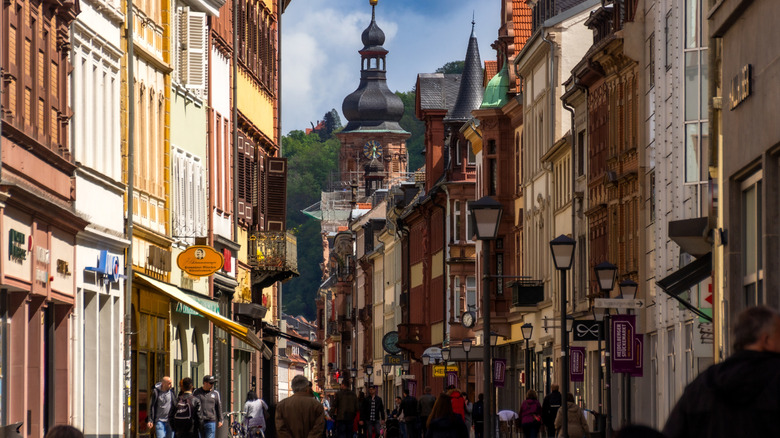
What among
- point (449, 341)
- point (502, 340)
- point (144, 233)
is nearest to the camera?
point (144, 233)

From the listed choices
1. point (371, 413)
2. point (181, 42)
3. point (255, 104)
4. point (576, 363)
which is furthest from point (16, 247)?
point (255, 104)

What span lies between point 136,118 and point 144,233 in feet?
5.98

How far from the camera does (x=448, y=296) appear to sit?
7275 cm

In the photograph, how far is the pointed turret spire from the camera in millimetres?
74125

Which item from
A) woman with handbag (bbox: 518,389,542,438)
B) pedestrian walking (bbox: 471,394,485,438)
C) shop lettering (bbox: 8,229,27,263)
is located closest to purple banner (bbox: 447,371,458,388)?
pedestrian walking (bbox: 471,394,485,438)

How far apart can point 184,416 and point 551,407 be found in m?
9.03

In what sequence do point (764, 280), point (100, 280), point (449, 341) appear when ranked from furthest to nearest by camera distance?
point (449, 341), point (100, 280), point (764, 280)

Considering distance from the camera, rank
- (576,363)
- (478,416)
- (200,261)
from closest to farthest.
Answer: (200,261), (576,363), (478,416)

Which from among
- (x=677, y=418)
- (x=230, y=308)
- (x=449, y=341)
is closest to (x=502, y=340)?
(x=449, y=341)

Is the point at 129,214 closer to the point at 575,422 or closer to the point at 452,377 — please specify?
the point at 575,422

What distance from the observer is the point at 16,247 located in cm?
1997

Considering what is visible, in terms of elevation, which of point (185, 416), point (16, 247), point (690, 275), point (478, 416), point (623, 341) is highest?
point (16, 247)

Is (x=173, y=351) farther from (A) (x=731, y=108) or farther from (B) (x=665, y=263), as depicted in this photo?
(A) (x=731, y=108)

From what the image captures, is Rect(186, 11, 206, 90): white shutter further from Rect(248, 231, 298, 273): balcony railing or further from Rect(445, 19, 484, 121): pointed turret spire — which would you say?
Rect(445, 19, 484, 121): pointed turret spire
